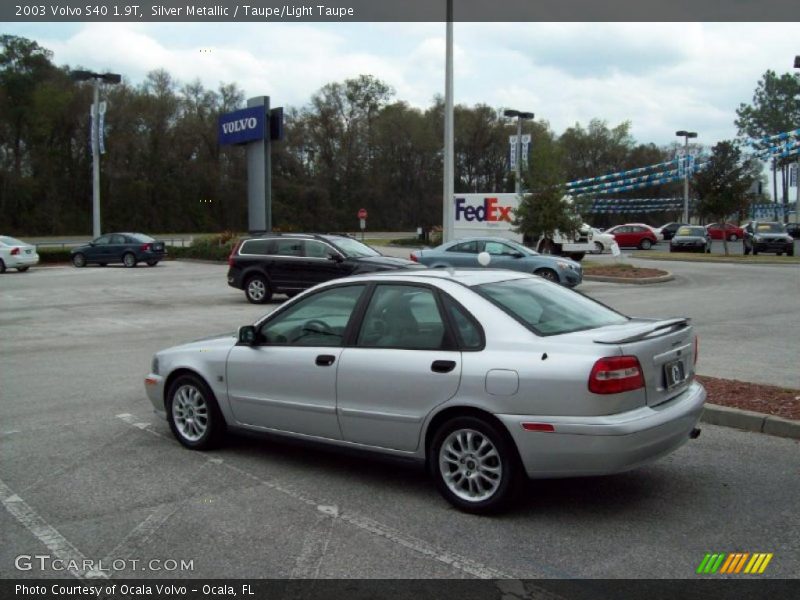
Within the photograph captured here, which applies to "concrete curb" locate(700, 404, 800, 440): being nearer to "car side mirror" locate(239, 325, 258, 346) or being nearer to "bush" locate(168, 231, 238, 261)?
"car side mirror" locate(239, 325, 258, 346)

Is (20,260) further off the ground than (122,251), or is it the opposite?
(122,251)

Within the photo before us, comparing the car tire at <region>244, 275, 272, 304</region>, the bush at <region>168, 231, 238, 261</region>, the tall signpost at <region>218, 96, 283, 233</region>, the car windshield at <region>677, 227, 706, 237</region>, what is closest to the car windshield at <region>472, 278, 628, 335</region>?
the car tire at <region>244, 275, 272, 304</region>

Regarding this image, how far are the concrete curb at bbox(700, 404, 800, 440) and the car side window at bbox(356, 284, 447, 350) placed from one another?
2854mm

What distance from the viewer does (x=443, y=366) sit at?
5121mm

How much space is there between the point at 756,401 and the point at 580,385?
11.8ft

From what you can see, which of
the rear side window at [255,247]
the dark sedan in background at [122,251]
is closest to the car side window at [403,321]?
the rear side window at [255,247]

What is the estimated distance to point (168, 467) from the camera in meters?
6.20

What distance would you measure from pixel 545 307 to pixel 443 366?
37.6 inches

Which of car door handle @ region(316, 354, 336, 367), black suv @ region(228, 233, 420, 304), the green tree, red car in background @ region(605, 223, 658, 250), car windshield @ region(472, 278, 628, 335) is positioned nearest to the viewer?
car windshield @ region(472, 278, 628, 335)

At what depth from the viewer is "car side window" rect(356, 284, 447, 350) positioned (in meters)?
5.37

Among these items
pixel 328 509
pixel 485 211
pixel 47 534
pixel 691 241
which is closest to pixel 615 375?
pixel 328 509

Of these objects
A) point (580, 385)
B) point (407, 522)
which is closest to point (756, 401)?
point (580, 385)

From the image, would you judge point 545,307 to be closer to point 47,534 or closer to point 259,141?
point 47,534

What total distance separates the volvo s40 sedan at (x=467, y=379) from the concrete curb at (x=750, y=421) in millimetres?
1709
